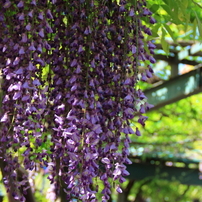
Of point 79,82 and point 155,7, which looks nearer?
point 79,82

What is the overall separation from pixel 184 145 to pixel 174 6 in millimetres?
4169

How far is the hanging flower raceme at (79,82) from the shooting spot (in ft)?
3.38

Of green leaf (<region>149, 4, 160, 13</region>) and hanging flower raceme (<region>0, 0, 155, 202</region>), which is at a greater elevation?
green leaf (<region>149, 4, 160, 13</region>)

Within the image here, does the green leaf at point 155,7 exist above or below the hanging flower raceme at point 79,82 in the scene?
above

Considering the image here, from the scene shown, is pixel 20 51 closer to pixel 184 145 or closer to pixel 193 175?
pixel 184 145

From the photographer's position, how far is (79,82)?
1074 mm

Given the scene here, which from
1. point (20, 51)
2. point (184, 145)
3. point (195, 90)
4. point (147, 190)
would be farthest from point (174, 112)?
point (20, 51)

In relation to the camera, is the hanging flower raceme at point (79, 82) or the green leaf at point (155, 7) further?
the green leaf at point (155, 7)

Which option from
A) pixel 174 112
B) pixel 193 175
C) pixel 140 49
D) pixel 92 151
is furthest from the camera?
pixel 193 175

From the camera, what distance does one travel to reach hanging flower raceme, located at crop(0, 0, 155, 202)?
103cm

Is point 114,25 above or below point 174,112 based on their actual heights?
above

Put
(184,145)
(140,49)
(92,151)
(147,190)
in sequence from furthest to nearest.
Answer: (147,190)
(184,145)
(140,49)
(92,151)

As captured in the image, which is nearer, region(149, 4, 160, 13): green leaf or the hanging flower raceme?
the hanging flower raceme

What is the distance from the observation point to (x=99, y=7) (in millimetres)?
1161
